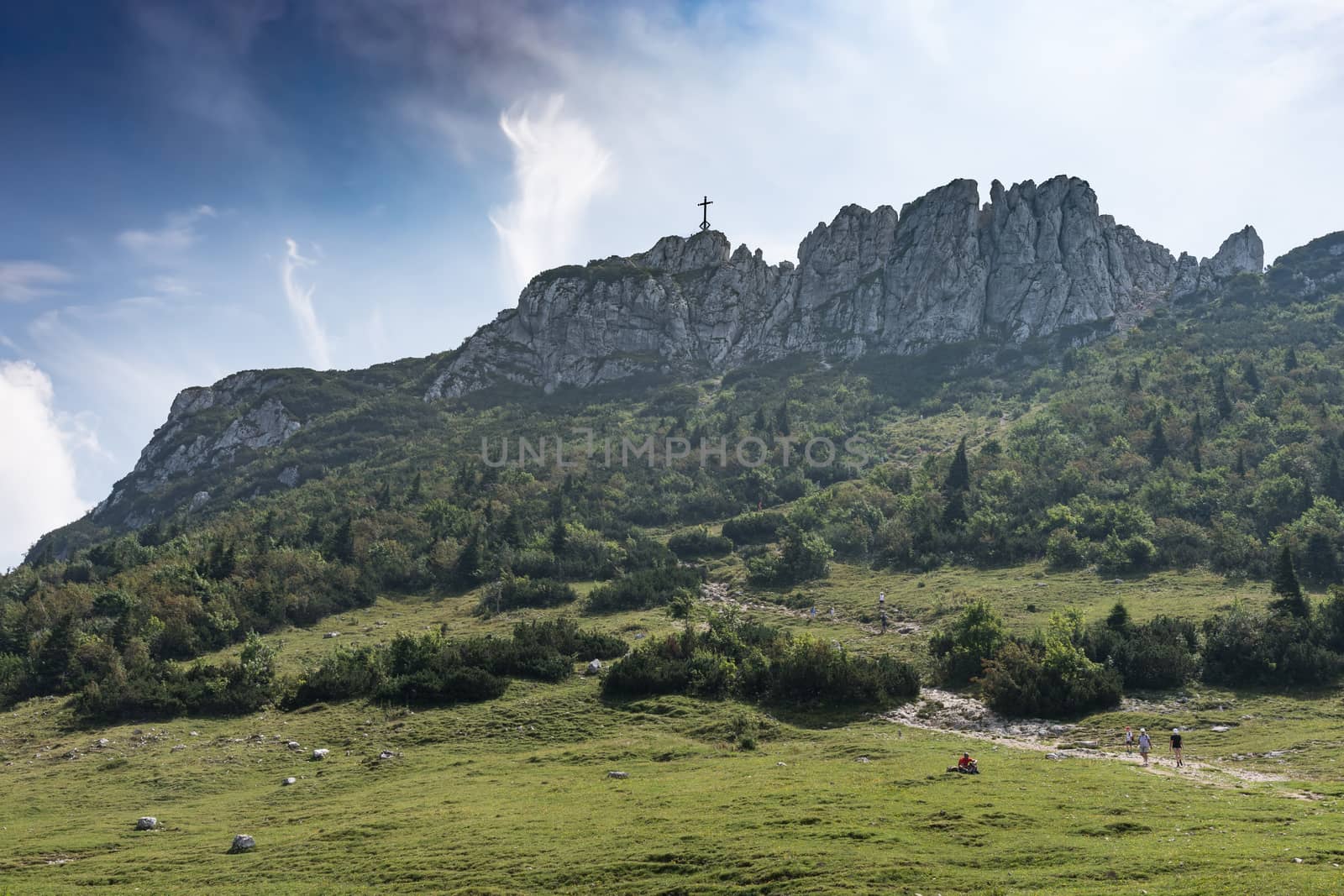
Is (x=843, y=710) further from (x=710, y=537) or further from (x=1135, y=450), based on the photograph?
(x=1135, y=450)

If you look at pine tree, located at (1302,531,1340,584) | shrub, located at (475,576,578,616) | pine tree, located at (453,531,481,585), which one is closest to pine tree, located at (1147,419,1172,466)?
pine tree, located at (1302,531,1340,584)

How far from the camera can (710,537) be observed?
355 ft

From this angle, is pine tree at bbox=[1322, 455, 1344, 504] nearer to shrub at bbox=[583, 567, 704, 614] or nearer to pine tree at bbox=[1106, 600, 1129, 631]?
pine tree at bbox=[1106, 600, 1129, 631]

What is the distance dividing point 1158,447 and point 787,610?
6719 cm

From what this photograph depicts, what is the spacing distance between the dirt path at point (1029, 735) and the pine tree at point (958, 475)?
205 feet

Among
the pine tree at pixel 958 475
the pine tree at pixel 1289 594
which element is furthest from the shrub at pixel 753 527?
the pine tree at pixel 1289 594

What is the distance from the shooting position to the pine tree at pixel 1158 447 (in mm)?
109106

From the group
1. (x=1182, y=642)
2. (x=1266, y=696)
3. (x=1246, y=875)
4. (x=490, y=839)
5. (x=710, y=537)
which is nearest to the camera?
(x=1246, y=875)

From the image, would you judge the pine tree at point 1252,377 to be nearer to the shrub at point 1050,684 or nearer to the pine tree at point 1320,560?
the pine tree at point 1320,560

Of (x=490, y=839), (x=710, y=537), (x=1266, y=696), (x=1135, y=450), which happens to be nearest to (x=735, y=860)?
(x=490, y=839)

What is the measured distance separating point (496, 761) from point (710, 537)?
228 ft

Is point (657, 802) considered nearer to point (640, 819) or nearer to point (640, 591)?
point (640, 819)

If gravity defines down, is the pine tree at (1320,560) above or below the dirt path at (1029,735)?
above

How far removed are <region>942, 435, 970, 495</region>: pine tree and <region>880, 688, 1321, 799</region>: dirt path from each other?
6260 centimetres
